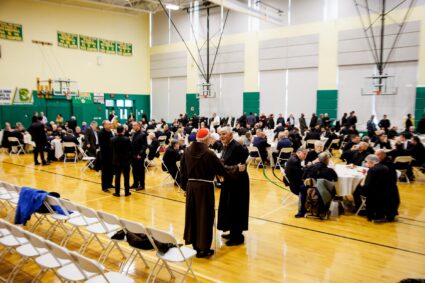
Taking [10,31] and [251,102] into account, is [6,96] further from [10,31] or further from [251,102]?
[251,102]

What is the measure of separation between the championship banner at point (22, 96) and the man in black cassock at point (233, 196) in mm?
18199

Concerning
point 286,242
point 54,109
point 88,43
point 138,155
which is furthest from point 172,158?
point 88,43

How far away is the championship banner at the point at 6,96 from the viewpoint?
749 inches

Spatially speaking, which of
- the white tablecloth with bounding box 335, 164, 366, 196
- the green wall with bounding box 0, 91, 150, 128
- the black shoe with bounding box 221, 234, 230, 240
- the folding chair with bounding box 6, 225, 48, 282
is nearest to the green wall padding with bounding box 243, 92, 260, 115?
the green wall with bounding box 0, 91, 150, 128

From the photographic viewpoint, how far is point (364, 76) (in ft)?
59.6

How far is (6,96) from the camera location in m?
19.2

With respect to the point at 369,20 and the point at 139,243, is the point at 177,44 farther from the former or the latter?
the point at 139,243

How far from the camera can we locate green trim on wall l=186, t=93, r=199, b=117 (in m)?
24.9

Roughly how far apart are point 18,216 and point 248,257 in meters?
3.50

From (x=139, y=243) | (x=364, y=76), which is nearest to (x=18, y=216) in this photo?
(x=139, y=243)

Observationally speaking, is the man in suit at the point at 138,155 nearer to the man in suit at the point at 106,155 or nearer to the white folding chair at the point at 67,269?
the man in suit at the point at 106,155

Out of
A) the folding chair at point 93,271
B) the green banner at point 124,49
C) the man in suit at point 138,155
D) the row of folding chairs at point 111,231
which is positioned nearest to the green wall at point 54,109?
the green banner at point 124,49


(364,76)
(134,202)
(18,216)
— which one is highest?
(364,76)

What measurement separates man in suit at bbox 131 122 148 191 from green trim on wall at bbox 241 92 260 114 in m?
13.7
